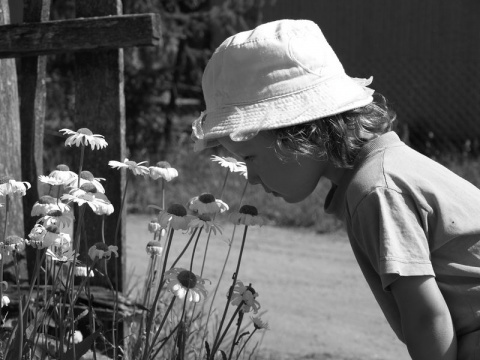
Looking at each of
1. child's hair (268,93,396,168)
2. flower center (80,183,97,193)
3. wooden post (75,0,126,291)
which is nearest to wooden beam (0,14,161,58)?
wooden post (75,0,126,291)

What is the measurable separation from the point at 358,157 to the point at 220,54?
17.1 inches

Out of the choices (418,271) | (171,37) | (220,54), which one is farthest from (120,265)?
(171,37)

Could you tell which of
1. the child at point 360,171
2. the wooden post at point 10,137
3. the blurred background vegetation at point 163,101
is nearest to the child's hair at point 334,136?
the child at point 360,171

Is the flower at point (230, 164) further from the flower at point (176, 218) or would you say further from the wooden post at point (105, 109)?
the wooden post at point (105, 109)

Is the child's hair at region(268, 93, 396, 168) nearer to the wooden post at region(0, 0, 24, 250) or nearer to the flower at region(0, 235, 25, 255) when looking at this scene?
the flower at region(0, 235, 25, 255)

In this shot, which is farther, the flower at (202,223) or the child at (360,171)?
the flower at (202,223)

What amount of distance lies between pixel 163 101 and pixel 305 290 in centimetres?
535

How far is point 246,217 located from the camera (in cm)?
255

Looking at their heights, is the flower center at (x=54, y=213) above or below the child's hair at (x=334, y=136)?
below

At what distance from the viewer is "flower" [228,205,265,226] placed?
2546mm

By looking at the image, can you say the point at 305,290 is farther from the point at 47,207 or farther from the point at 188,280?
the point at 47,207

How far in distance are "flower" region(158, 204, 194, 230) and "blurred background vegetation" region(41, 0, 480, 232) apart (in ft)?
19.4

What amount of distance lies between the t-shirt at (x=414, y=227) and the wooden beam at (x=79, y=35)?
1.50 metres

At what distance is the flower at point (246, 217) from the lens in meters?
2.55
